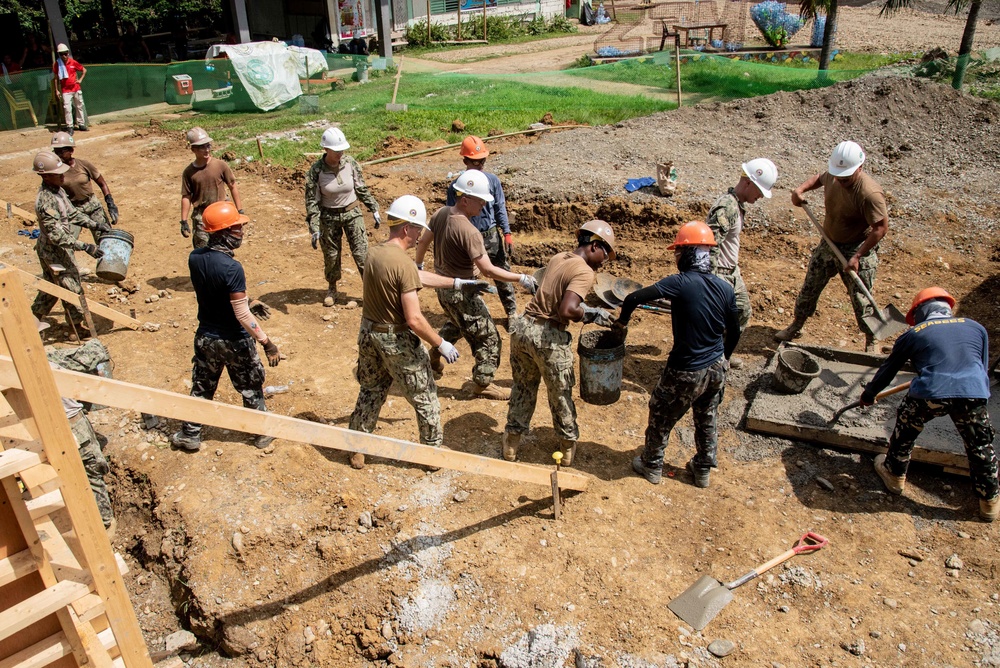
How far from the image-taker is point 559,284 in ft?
16.6

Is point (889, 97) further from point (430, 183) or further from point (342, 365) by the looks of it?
point (342, 365)

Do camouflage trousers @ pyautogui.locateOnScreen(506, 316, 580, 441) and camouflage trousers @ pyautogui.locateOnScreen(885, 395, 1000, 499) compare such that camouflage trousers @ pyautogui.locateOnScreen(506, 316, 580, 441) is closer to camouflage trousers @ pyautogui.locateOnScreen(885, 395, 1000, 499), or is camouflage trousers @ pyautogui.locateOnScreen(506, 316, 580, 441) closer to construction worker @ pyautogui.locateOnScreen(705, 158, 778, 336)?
construction worker @ pyautogui.locateOnScreen(705, 158, 778, 336)

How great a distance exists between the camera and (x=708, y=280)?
16.2 feet

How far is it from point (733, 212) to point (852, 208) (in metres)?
1.33

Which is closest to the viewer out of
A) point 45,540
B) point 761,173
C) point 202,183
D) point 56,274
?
point 45,540

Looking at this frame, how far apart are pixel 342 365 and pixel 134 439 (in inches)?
81.8

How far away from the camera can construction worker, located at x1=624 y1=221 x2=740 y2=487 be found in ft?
16.2

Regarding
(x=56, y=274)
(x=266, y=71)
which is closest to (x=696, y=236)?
(x=56, y=274)

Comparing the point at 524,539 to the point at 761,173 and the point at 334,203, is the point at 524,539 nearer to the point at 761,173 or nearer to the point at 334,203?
the point at 761,173

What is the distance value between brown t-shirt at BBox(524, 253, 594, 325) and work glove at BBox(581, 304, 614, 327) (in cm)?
25

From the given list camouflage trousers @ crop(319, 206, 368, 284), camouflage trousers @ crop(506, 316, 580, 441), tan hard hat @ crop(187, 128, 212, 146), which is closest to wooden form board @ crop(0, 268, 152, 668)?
camouflage trousers @ crop(506, 316, 580, 441)

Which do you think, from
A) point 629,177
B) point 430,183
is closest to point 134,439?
point 430,183

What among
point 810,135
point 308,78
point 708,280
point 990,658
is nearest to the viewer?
point 990,658

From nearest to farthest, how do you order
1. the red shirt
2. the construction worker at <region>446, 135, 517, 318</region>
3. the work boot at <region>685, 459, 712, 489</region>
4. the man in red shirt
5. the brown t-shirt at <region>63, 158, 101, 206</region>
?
the work boot at <region>685, 459, 712, 489</region>, the construction worker at <region>446, 135, 517, 318</region>, the brown t-shirt at <region>63, 158, 101, 206</region>, the man in red shirt, the red shirt
